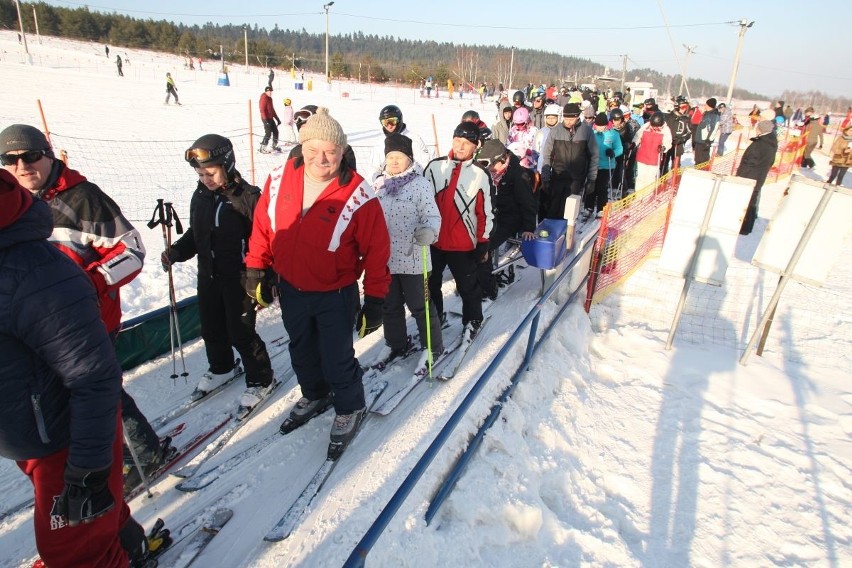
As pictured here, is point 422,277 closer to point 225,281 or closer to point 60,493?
point 225,281

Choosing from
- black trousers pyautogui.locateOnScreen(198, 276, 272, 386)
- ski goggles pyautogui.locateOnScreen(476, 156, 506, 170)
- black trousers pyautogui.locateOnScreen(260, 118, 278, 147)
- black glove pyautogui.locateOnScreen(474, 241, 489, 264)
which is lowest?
black trousers pyautogui.locateOnScreen(198, 276, 272, 386)

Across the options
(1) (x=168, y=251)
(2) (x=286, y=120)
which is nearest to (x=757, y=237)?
(1) (x=168, y=251)

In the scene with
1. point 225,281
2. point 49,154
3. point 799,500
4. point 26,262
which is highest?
point 49,154

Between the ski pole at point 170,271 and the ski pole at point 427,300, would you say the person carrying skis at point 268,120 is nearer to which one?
the ski pole at point 170,271

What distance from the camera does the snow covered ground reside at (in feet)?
9.11

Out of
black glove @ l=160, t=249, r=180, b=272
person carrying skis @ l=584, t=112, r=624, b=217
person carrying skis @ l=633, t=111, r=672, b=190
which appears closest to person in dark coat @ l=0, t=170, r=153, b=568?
black glove @ l=160, t=249, r=180, b=272

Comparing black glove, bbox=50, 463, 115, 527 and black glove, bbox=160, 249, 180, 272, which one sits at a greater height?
black glove, bbox=160, 249, 180, 272

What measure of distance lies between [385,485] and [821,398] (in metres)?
4.87

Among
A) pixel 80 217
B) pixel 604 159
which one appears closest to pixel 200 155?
pixel 80 217

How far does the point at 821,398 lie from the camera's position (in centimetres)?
497

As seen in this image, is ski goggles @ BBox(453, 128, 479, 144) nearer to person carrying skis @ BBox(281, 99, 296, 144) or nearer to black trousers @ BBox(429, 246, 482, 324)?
black trousers @ BBox(429, 246, 482, 324)

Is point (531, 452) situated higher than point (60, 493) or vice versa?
point (60, 493)

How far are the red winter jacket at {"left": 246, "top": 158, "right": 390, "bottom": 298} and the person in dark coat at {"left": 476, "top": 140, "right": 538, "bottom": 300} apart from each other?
1.90 meters

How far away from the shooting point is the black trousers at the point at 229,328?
3.50m
